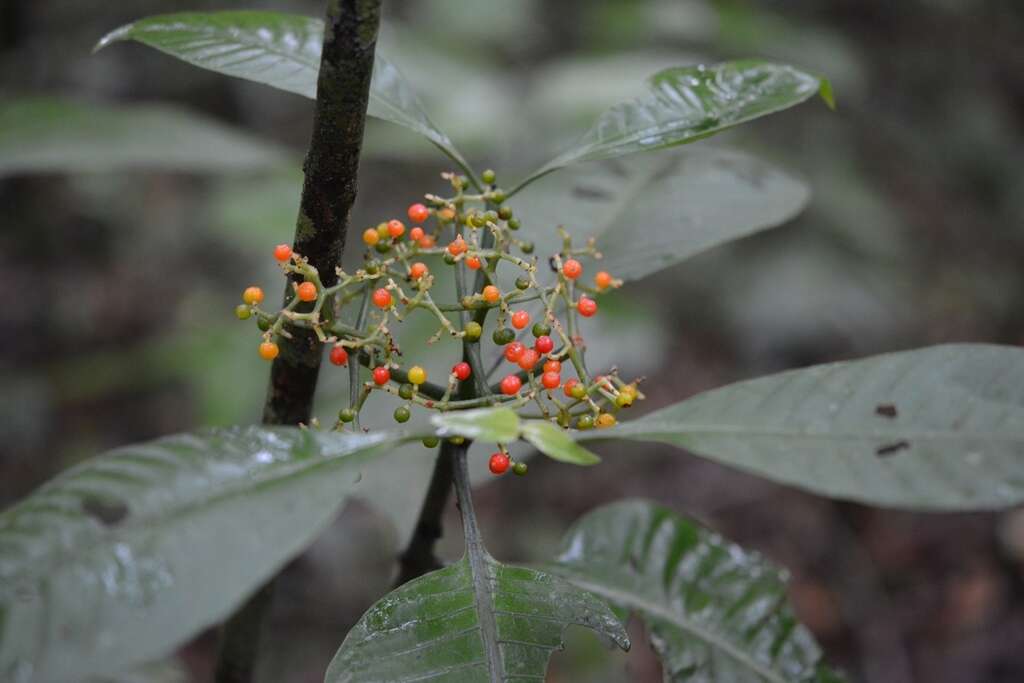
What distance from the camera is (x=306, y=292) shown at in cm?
92

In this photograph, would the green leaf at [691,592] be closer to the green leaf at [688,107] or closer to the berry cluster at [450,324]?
the berry cluster at [450,324]

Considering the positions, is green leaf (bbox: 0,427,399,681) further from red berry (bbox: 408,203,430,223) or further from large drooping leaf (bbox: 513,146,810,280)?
large drooping leaf (bbox: 513,146,810,280)

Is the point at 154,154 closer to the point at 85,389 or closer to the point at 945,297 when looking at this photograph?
Result: the point at 85,389

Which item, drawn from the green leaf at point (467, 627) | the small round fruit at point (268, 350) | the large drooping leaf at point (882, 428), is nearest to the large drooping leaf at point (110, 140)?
the small round fruit at point (268, 350)

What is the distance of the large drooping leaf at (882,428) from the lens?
2.30ft

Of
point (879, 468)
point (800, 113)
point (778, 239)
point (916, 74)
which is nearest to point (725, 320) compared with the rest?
point (778, 239)

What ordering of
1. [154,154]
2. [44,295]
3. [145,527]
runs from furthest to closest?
[44,295] → [154,154] → [145,527]

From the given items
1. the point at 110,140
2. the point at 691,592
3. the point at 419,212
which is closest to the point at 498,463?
the point at 419,212

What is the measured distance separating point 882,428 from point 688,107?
488 mm

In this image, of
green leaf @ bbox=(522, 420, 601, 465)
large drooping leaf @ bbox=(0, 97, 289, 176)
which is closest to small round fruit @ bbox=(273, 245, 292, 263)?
green leaf @ bbox=(522, 420, 601, 465)

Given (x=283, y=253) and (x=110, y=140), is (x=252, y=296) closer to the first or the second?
(x=283, y=253)

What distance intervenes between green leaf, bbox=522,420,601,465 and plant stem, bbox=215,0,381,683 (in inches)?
12.0

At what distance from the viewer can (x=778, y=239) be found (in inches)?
154

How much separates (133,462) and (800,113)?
3.86 meters
